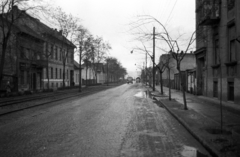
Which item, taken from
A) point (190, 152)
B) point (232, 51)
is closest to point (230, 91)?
point (232, 51)

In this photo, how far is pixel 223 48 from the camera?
14.7 metres

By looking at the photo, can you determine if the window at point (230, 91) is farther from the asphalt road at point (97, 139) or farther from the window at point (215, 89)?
the asphalt road at point (97, 139)

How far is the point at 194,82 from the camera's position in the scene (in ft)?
76.8

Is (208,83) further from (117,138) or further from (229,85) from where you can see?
(117,138)

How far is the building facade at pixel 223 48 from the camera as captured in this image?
1274 cm

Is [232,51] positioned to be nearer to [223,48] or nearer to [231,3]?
[223,48]

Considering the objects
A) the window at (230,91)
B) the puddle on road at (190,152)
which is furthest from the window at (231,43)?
the puddle on road at (190,152)

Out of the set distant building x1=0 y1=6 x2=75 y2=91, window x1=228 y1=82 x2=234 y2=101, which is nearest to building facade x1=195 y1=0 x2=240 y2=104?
window x1=228 y1=82 x2=234 y2=101

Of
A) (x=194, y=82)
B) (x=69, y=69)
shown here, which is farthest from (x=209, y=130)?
(x=69, y=69)

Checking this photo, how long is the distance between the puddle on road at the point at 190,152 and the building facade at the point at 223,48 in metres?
5.52

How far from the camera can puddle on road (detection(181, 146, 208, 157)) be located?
5348 millimetres

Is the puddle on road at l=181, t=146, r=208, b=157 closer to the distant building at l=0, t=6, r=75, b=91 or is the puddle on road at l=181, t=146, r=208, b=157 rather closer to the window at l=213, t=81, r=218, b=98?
the window at l=213, t=81, r=218, b=98

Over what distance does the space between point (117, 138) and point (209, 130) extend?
289cm

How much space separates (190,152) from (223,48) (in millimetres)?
10949
